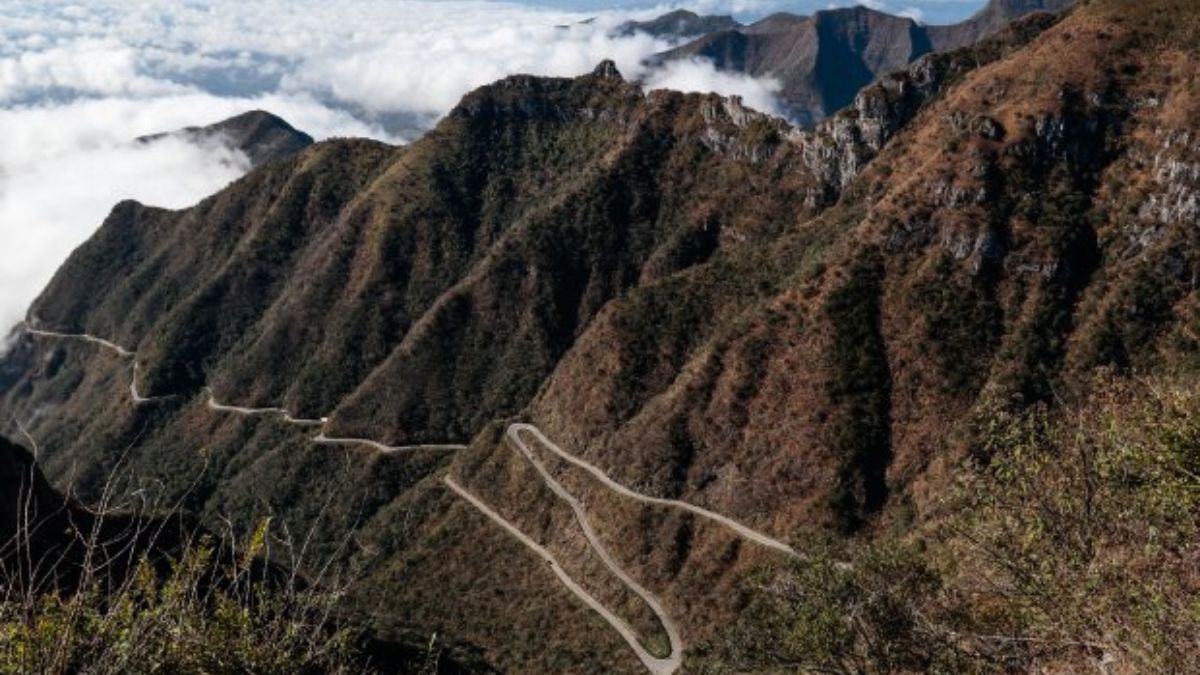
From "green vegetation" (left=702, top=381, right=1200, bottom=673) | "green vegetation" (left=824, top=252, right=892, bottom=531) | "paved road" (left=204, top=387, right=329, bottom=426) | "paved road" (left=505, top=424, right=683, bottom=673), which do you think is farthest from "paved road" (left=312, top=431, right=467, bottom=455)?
"green vegetation" (left=702, top=381, right=1200, bottom=673)

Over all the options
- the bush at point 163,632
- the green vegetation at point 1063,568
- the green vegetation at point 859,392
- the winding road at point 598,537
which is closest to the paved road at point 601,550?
the winding road at point 598,537

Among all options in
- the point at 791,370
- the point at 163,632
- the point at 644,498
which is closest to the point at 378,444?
the point at 644,498

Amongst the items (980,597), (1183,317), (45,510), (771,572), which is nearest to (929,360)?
(1183,317)

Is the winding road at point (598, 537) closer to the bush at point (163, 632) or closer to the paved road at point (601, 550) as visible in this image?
the paved road at point (601, 550)

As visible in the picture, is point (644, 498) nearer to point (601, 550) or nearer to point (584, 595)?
point (601, 550)

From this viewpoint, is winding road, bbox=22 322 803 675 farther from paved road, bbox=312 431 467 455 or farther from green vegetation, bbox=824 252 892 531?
paved road, bbox=312 431 467 455

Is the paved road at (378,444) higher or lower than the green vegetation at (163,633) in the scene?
lower
